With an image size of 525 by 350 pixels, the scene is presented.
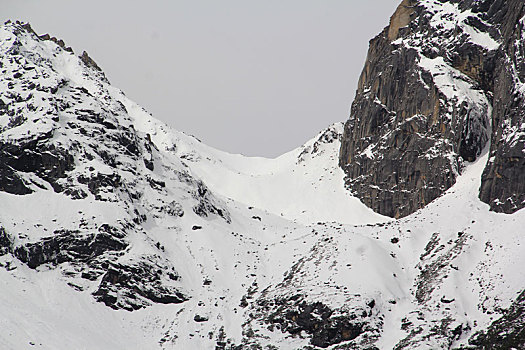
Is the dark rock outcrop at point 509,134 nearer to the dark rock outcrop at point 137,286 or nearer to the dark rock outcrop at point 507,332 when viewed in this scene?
the dark rock outcrop at point 507,332

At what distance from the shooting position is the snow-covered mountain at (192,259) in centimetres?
6406

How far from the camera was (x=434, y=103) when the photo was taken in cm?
9844

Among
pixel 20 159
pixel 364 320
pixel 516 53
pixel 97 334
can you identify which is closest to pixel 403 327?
pixel 364 320

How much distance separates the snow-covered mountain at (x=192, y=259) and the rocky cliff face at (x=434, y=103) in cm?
308

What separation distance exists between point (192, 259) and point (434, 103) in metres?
43.3

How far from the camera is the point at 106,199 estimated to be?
272 feet

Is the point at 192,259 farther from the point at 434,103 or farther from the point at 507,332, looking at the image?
the point at 434,103

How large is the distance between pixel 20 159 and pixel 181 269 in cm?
2544

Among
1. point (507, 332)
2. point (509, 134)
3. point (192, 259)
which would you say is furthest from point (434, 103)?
point (507, 332)

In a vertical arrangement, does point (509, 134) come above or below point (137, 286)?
above

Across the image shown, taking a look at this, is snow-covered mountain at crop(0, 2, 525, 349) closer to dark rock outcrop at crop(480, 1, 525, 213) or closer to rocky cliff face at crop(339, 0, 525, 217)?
dark rock outcrop at crop(480, 1, 525, 213)

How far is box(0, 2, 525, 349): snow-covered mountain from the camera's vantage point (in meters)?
64.1

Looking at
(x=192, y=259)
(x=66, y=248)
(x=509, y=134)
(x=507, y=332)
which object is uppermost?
(x=509, y=134)

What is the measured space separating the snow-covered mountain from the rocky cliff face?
121 inches
